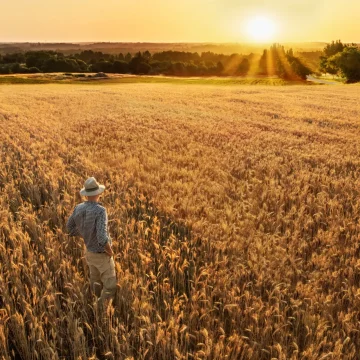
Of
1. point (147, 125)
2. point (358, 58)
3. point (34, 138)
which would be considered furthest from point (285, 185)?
point (358, 58)

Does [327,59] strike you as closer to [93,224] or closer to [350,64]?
[350,64]

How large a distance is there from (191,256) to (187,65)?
93.2 m

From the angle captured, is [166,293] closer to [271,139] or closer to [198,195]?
[198,195]

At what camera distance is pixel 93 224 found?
349cm

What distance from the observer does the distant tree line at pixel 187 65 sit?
8225 cm

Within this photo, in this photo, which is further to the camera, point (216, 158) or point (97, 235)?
point (216, 158)

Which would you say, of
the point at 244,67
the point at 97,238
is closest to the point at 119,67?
the point at 244,67

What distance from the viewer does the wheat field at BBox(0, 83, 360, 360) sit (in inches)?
119

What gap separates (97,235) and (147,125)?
41.4 feet

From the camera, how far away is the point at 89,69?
8681cm

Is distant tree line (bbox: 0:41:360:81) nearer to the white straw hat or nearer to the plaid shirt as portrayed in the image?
the plaid shirt

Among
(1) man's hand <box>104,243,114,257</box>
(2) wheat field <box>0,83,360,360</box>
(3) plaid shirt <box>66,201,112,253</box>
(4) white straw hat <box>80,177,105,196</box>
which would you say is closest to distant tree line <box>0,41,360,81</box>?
(2) wheat field <box>0,83,360,360</box>

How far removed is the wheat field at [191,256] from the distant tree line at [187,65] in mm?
80282

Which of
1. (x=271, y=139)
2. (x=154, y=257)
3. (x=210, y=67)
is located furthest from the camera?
(x=210, y=67)
